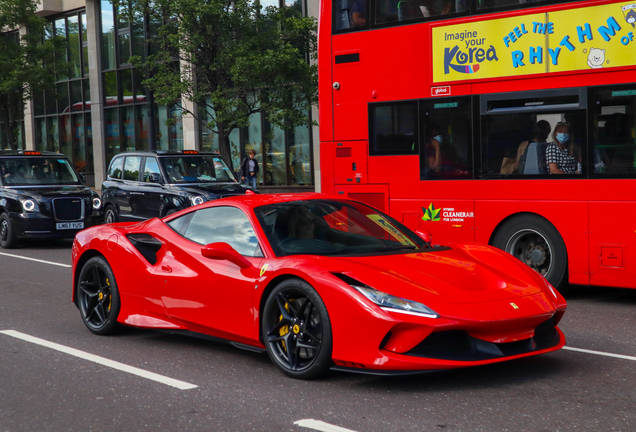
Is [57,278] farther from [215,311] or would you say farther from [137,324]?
[215,311]

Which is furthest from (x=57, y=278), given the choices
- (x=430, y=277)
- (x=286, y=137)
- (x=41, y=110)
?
(x=41, y=110)

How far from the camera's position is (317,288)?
5.14 m

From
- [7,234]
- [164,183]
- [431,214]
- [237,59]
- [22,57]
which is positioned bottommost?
[7,234]

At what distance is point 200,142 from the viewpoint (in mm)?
29312

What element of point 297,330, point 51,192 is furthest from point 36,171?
point 297,330

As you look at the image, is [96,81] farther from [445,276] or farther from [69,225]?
[445,276]

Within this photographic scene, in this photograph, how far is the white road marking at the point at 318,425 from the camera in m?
4.25

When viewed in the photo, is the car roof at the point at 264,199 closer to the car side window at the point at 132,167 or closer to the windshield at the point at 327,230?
the windshield at the point at 327,230

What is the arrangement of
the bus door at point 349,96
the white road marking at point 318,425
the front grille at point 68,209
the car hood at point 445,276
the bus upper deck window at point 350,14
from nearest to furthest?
the white road marking at point 318,425 < the car hood at point 445,276 < the bus upper deck window at point 350,14 < the bus door at point 349,96 < the front grille at point 68,209

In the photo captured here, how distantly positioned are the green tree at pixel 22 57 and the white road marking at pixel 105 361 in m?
23.0

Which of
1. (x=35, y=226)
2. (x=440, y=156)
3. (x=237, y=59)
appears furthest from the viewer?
(x=237, y=59)

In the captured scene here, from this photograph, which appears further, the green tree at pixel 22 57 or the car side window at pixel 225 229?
the green tree at pixel 22 57

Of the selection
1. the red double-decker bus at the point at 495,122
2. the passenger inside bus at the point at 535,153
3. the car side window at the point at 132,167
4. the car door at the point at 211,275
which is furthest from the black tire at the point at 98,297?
the car side window at the point at 132,167

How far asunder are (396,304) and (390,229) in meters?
1.55
